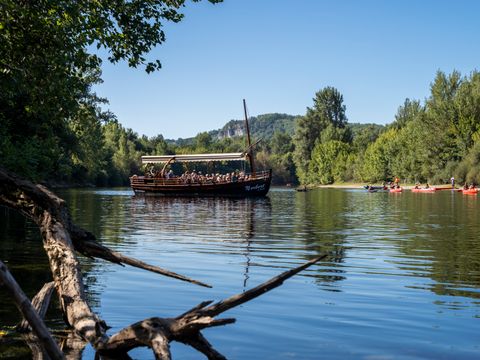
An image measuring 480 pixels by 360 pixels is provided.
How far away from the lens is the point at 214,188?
6469 cm

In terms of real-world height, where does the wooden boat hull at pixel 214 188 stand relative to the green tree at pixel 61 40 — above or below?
below

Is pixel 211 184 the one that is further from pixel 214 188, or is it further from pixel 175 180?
pixel 175 180

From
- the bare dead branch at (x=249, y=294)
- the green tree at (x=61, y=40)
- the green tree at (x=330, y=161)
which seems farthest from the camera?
the green tree at (x=330, y=161)

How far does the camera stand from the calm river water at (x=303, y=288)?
26.0 ft

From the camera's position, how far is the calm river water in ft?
26.0

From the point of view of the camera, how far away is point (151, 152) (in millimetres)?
157125

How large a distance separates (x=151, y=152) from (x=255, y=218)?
127034mm

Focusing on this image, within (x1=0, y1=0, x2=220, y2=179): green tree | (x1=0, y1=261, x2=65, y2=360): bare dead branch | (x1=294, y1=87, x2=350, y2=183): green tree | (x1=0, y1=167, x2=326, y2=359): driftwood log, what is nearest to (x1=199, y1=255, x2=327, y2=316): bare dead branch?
(x1=0, y1=167, x2=326, y2=359): driftwood log

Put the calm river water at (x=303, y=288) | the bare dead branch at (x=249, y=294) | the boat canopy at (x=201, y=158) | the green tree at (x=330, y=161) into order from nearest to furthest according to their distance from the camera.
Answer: the bare dead branch at (x=249, y=294), the calm river water at (x=303, y=288), the boat canopy at (x=201, y=158), the green tree at (x=330, y=161)

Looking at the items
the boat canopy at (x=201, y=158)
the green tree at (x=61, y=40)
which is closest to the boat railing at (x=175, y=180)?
the boat canopy at (x=201, y=158)

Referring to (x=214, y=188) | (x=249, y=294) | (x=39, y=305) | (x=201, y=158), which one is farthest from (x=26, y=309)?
(x=201, y=158)

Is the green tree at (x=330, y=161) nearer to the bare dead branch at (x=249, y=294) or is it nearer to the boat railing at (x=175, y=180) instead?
the boat railing at (x=175, y=180)

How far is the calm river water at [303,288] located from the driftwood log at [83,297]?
0.85 m

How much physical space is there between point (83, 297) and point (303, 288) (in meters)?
5.86
